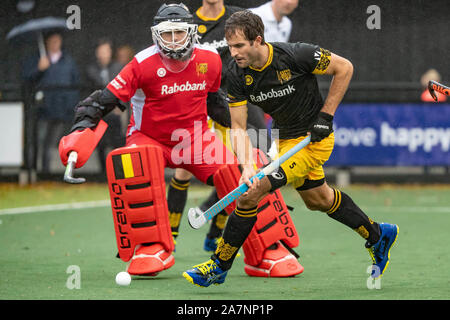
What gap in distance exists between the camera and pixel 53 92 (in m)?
11.9

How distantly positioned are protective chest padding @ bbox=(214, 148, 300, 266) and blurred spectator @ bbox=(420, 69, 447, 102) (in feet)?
19.7

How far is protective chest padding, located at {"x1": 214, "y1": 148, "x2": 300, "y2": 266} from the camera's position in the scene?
19.3 feet

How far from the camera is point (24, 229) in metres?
8.09

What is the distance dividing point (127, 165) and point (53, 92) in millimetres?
6602

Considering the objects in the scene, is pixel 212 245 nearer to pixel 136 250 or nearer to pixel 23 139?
pixel 136 250

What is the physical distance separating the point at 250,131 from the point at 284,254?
1.28 m

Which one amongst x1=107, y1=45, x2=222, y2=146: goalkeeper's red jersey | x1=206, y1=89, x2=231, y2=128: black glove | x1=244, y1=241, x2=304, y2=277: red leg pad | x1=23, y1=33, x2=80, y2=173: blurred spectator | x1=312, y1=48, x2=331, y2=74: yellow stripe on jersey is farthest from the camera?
x1=23, y1=33, x2=80, y2=173: blurred spectator

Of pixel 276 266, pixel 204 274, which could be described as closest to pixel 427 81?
pixel 276 266

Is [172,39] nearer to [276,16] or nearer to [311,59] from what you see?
[311,59]

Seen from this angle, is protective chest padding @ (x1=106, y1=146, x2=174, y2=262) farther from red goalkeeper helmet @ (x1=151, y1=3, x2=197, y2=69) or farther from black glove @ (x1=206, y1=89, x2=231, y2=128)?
black glove @ (x1=206, y1=89, x2=231, y2=128)

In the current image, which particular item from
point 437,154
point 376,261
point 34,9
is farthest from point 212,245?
point 34,9

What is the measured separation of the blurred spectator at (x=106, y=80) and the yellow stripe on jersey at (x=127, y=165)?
19.4 feet

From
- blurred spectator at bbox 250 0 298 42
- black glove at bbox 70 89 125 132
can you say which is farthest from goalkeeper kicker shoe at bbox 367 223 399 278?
blurred spectator at bbox 250 0 298 42

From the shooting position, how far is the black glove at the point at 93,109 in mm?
5605
